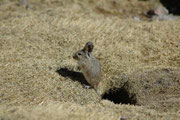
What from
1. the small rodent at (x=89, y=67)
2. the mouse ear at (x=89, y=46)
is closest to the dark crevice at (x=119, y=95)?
the small rodent at (x=89, y=67)

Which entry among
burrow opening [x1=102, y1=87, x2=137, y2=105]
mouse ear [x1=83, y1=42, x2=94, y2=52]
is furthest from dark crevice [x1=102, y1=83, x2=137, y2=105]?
mouse ear [x1=83, y1=42, x2=94, y2=52]

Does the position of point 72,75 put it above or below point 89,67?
below

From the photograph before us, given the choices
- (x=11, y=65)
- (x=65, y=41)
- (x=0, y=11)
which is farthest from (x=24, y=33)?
(x=0, y=11)

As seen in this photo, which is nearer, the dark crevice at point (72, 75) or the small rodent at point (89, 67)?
the small rodent at point (89, 67)

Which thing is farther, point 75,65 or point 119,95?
point 75,65

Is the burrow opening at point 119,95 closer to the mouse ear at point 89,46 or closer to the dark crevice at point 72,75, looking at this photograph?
the dark crevice at point 72,75

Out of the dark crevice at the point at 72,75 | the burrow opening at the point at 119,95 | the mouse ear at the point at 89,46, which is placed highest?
the mouse ear at the point at 89,46

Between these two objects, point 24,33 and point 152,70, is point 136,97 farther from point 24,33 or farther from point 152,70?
point 24,33

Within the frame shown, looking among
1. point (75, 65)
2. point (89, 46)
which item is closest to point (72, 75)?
point (75, 65)

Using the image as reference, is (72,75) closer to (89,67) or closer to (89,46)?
(89,67)
